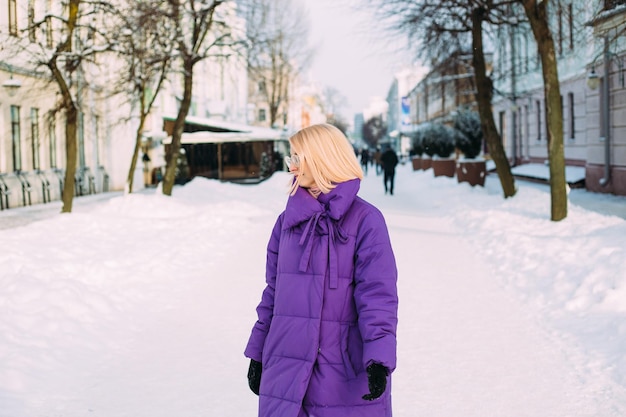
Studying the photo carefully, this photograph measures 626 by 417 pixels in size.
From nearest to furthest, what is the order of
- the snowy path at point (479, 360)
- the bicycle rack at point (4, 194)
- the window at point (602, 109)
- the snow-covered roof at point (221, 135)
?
the snowy path at point (479, 360)
the bicycle rack at point (4, 194)
the window at point (602, 109)
the snow-covered roof at point (221, 135)

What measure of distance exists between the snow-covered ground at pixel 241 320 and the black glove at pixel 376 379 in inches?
→ 84.8

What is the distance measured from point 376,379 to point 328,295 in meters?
0.37

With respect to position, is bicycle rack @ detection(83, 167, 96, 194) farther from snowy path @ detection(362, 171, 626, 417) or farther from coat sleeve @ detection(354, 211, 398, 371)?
coat sleeve @ detection(354, 211, 398, 371)

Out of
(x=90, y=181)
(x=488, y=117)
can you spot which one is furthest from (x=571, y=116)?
(x=90, y=181)

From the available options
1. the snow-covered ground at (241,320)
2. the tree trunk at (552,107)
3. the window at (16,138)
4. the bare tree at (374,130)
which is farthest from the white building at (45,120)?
the bare tree at (374,130)

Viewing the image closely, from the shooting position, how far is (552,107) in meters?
14.3

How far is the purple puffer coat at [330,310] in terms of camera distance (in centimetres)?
307

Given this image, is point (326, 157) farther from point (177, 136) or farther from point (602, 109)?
point (602, 109)

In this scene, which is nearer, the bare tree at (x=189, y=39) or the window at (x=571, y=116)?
the bare tree at (x=189, y=39)

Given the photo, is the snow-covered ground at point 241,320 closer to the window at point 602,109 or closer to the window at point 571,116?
the window at point 602,109

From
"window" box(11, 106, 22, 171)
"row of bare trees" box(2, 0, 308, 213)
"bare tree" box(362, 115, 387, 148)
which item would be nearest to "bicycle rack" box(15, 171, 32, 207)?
"window" box(11, 106, 22, 171)

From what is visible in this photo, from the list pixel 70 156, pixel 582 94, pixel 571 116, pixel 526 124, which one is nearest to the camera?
pixel 70 156

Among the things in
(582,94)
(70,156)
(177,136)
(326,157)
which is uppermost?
(582,94)

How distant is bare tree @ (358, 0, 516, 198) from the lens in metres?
18.7
